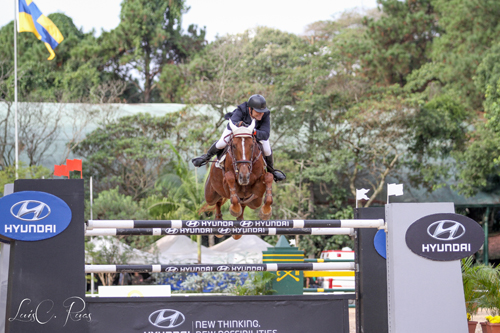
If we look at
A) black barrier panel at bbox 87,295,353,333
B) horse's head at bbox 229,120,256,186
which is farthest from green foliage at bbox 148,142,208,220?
black barrier panel at bbox 87,295,353,333

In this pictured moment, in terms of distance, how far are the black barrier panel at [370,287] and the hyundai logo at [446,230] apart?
0.67m

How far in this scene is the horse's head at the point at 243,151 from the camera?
498cm

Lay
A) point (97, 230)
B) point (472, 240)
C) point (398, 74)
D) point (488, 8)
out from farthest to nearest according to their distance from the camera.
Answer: point (398, 74) < point (488, 8) < point (97, 230) < point (472, 240)

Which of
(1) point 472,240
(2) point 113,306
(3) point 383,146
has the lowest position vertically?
(2) point 113,306

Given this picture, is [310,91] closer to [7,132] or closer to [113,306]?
[7,132]

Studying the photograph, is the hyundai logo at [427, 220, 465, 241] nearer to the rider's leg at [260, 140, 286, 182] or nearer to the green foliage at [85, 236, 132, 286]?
the rider's leg at [260, 140, 286, 182]

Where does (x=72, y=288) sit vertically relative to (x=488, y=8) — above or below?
below

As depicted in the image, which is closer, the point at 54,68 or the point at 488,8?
the point at 488,8

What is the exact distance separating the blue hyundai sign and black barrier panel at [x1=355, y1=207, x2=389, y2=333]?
2.30 metres

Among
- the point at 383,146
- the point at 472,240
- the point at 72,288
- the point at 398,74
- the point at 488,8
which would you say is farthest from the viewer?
the point at 398,74

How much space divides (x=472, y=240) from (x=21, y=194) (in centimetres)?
307

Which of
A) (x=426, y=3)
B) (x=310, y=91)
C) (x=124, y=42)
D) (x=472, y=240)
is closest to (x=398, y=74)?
(x=426, y=3)

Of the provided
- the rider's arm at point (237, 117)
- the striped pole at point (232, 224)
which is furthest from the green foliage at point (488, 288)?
the rider's arm at point (237, 117)

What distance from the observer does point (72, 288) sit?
135 inches
